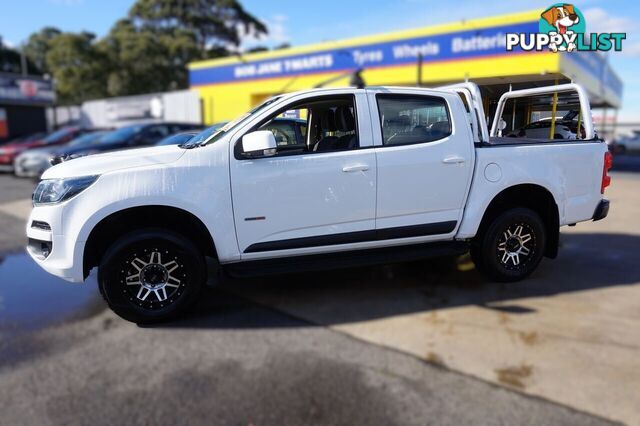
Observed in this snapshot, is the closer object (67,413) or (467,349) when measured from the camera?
(467,349)

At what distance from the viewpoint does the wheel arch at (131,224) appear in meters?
1.45

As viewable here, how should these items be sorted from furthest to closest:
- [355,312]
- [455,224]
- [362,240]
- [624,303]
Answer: [355,312]
[624,303]
[362,240]
[455,224]

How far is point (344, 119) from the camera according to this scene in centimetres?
154

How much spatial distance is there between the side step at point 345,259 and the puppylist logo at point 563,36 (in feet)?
2.40

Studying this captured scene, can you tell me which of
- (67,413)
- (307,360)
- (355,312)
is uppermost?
(355,312)

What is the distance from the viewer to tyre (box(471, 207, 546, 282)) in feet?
4.48

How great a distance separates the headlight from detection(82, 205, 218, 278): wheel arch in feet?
0.44

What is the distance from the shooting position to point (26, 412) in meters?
183

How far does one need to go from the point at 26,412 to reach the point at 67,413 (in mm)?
15910

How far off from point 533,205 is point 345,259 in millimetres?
731

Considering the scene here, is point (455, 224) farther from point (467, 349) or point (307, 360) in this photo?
point (307, 360)

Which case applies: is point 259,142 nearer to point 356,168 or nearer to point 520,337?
point 356,168

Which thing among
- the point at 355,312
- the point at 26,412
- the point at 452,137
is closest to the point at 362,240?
the point at 452,137

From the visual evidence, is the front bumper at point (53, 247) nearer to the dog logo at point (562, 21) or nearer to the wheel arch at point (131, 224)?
the wheel arch at point (131, 224)
